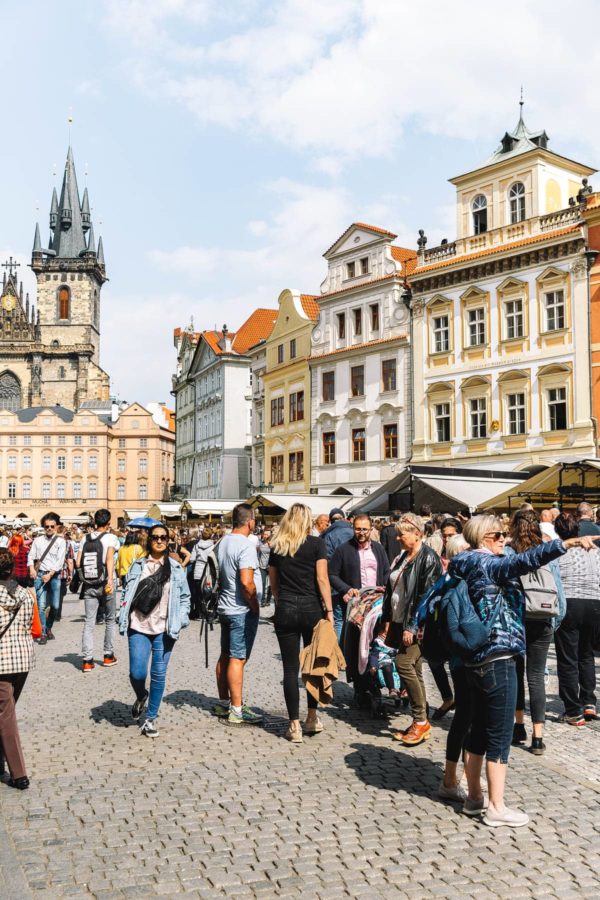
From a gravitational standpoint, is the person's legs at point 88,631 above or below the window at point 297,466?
below

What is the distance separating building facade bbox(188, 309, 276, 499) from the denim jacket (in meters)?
49.5

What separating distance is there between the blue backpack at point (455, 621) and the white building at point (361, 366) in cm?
3134

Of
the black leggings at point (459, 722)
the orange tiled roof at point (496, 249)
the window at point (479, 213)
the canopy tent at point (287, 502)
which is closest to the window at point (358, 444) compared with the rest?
the canopy tent at point (287, 502)

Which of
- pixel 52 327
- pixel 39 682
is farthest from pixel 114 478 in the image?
pixel 39 682

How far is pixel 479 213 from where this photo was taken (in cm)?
3481

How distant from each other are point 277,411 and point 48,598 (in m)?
30.5

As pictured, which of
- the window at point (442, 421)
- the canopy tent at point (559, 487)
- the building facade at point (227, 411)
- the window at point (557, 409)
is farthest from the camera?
the building facade at point (227, 411)

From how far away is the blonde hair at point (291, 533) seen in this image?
7.66m

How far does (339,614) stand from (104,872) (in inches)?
219

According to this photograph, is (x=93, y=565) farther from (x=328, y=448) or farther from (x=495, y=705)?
(x=328, y=448)

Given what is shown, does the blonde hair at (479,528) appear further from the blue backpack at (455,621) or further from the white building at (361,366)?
the white building at (361,366)

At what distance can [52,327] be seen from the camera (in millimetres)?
115875

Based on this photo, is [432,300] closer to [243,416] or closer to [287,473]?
[287,473]

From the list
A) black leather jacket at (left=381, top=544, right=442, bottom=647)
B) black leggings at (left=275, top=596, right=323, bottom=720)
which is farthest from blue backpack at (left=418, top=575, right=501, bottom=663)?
black leggings at (left=275, top=596, right=323, bottom=720)
